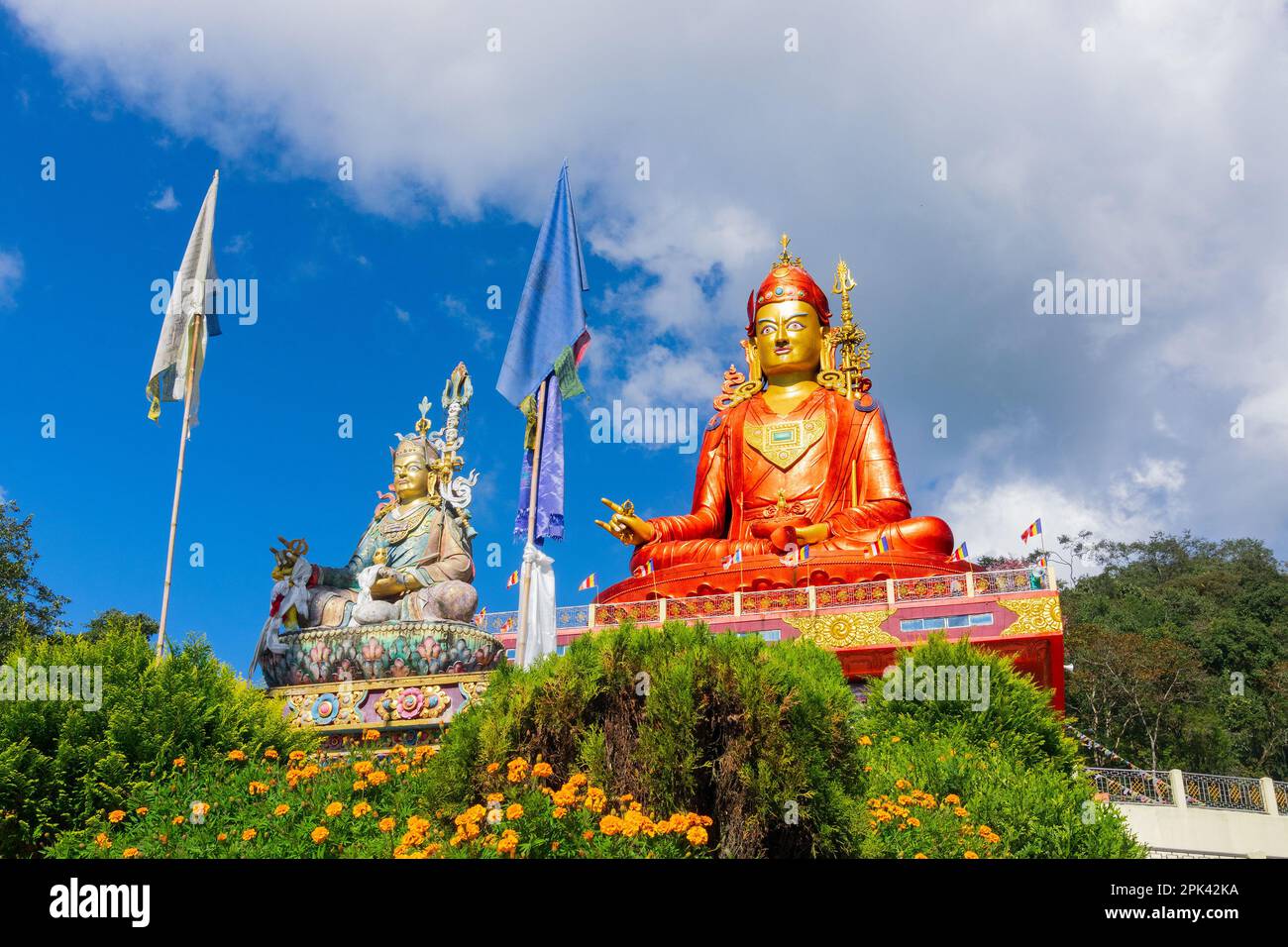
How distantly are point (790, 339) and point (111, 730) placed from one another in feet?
58.2

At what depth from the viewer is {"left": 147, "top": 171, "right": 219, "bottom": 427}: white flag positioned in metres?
13.8

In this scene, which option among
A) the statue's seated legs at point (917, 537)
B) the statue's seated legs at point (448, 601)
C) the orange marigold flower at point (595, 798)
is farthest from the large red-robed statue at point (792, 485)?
the orange marigold flower at point (595, 798)

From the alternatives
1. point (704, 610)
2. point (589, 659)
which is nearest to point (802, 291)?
point (704, 610)

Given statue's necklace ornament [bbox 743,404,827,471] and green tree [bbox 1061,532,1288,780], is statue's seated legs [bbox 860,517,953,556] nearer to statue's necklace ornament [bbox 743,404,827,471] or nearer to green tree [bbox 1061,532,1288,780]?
statue's necklace ornament [bbox 743,404,827,471]

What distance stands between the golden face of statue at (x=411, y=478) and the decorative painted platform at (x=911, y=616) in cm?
221

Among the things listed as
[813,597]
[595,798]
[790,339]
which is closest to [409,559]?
[813,597]

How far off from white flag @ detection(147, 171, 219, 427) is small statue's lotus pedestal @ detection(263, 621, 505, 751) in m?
3.50

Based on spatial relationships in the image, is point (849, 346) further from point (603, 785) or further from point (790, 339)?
point (603, 785)

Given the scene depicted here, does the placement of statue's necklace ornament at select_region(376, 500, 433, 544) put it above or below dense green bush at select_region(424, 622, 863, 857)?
above

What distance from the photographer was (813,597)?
17453mm

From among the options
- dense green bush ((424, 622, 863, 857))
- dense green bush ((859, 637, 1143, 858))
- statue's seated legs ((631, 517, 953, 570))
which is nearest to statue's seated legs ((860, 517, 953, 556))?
statue's seated legs ((631, 517, 953, 570))

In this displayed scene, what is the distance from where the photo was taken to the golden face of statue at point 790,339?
76.7ft
